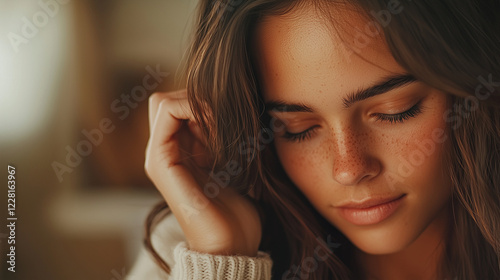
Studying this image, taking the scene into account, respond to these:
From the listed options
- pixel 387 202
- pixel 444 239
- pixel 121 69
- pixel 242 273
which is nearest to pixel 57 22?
pixel 121 69

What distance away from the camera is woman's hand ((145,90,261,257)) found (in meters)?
0.82

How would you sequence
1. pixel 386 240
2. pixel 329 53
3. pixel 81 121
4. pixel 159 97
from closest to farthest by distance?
pixel 329 53, pixel 386 240, pixel 159 97, pixel 81 121

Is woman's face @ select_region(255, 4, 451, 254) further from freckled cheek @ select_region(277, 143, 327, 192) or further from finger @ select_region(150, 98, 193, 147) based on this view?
finger @ select_region(150, 98, 193, 147)

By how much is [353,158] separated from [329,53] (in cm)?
16

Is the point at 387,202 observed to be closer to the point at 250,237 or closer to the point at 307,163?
the point at 307,163

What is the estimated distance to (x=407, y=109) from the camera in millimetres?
670

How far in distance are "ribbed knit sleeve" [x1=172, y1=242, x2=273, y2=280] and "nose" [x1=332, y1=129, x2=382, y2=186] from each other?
0.24 metres

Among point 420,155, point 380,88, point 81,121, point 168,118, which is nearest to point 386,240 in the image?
point 420,155

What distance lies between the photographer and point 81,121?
3.28 ft

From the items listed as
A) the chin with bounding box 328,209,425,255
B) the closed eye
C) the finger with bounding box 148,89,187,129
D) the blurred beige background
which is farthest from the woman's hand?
the closed eye

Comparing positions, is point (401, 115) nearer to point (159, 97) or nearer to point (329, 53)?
point (329, 53)

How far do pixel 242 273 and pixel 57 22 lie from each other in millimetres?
617

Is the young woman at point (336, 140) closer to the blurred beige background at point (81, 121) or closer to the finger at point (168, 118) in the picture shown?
the finger at point (168, 118)

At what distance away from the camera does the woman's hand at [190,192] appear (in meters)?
0.82
